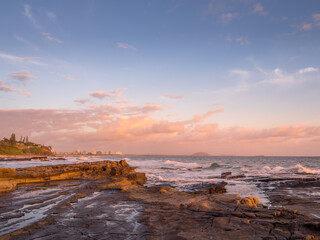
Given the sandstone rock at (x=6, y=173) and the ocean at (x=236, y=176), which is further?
the sandstone rock at (x=6, y=173)

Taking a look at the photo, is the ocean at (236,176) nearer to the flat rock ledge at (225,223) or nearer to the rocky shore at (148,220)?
the flat rock ledge at (225,223)

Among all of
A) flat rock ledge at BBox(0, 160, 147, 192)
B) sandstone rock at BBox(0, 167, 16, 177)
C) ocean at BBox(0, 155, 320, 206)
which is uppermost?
sandstone rock at BBox(0, 167, 16, 177)

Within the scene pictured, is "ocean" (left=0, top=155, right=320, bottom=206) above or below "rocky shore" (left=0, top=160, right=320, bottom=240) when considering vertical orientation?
below

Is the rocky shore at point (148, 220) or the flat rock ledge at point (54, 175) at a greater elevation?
the rocky shore at point (148, 220)

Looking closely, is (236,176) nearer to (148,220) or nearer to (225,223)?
(225,223)

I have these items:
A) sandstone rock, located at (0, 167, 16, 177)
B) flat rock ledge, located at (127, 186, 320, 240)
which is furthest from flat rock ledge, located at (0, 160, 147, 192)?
flat rock ledge, located at (127, 186, 320, 240)

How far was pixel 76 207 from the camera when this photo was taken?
9078 millimetres

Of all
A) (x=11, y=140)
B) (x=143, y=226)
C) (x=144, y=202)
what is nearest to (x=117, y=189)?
(x=144, y=202)

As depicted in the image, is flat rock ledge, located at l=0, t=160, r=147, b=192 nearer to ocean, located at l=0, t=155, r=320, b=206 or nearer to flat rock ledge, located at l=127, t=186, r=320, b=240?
ocean, located at l=0, t=155, r=320, b=206

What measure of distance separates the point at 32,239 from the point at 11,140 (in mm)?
155772

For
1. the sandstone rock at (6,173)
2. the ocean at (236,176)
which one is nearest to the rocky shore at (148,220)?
the ocean at (236,176)

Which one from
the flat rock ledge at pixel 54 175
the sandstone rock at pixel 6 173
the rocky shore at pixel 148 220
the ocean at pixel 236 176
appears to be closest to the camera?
the rocky shore at pixel 148 220

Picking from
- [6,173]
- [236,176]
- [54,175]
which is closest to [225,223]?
[6,173]

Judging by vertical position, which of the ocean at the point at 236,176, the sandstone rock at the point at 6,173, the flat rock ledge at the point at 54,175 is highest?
the sandstone rock at the point at 6,173
